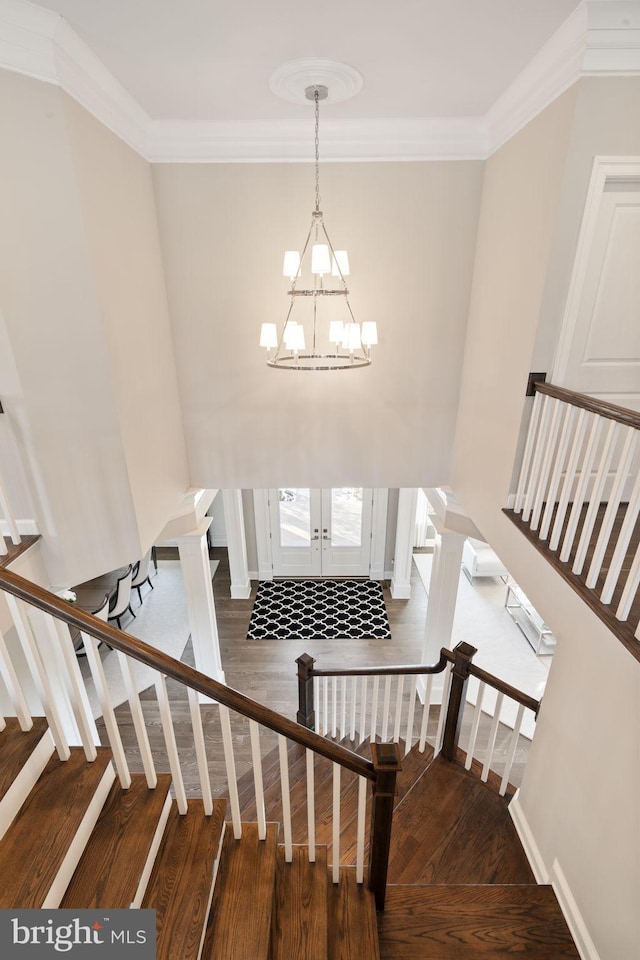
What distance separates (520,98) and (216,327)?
7.63ft

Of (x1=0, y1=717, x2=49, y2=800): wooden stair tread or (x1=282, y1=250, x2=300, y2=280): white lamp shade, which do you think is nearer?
(x1=0, y1=717, x2=49, y2=800): wooden stair tread

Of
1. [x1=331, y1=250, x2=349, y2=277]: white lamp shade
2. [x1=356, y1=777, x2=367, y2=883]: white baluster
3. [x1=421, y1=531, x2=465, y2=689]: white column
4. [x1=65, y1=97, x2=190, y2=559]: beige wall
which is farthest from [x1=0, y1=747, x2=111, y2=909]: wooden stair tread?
[x1=421, y1=531, x2=465, y2=689]: white column

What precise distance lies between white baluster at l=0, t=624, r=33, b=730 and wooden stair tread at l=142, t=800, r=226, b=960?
27.7 inches

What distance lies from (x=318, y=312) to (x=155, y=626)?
5.05 m

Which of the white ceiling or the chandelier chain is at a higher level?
the white ceiling

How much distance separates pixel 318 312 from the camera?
3.58 meters

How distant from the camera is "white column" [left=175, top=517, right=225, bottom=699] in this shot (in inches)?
176

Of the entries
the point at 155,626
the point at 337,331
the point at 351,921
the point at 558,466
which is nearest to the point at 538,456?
the point at 558,466

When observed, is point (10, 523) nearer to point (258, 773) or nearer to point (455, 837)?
point (258, 773)

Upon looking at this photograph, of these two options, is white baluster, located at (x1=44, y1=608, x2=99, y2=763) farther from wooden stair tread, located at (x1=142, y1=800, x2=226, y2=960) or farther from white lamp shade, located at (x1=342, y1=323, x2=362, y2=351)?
white lamp shade, located at (x1=342, y1=323, x2=362, y2=351)

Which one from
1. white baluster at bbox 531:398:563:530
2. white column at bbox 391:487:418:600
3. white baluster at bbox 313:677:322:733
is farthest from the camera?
white column at bbox 391:487:418:600

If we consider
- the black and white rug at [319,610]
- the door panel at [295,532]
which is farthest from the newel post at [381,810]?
the door panel at [295,532]

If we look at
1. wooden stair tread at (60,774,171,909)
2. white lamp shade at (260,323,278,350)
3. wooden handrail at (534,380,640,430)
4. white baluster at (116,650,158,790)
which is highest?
white lamp shade at (260,323,278,350)

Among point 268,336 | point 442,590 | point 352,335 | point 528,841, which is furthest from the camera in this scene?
point 442,590
